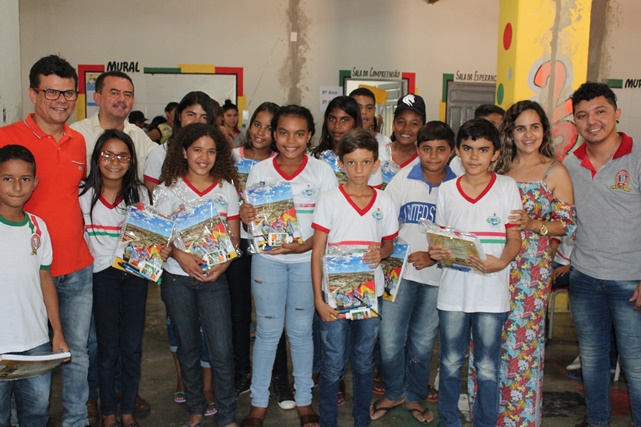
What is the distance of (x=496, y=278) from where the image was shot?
268 centimetres

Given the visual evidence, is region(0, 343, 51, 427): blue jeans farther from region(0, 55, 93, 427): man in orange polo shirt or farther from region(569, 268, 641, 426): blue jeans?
region(569, 268, 641, 426): blue jeans

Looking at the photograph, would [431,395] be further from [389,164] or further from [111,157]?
A: [111,157]

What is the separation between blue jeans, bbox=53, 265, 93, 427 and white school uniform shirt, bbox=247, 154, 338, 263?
0.87 meters

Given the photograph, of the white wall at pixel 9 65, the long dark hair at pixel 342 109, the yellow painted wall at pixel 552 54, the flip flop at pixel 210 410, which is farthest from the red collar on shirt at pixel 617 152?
the white wall at pixel 9 65

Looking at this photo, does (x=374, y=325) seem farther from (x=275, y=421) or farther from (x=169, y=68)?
(x=169, y=68)

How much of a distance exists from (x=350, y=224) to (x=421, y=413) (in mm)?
1232

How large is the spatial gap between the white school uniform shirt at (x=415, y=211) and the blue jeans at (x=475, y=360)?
1.02 ft

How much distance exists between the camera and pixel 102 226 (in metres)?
2.85

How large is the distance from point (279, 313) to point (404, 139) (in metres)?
1.25

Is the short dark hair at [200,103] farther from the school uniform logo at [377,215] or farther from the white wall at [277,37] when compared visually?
the white wall at [277,37]

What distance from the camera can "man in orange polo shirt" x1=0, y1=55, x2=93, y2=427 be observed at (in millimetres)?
2611

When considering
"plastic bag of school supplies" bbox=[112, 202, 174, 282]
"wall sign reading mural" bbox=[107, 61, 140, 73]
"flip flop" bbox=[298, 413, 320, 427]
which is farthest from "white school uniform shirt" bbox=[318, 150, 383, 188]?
"wall sign reading mural" bbox=[107, 61, 140, 73]

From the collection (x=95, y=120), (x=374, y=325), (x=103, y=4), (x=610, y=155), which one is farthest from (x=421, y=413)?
(x=103, y=4)

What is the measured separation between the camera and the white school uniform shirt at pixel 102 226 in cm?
284
